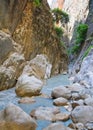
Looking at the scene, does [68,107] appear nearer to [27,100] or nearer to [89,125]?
[27,100]

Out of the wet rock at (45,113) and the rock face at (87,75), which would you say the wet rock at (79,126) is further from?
the rock face at (87,75)

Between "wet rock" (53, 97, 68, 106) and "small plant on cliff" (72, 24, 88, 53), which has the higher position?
"wet rock" (53, 97, 68, 106)

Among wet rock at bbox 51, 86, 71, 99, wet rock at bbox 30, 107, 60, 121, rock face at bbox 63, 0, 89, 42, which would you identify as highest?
wet rock at bbox 30, 107, 60, 121

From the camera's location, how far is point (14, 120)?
17.5 feet

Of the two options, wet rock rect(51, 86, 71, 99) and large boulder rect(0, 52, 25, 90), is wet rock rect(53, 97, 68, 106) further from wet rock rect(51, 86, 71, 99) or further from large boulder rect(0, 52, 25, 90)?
large boulder rect(0, 52, 25, 90)

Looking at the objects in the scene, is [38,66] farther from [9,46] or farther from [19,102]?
[19,102]

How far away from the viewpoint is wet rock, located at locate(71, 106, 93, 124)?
624 cm

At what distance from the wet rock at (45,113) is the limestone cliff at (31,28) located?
861cm

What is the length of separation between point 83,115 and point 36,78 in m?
5.39

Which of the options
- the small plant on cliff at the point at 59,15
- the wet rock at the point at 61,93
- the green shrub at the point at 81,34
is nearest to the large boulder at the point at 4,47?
the wet rock at the point at 61,93

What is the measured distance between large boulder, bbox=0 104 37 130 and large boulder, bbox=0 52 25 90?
545 cm

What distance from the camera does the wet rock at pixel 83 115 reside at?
6.24 metres

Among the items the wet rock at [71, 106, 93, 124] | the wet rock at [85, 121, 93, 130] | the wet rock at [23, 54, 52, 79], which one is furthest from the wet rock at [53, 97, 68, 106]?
the wet rock at [23, 54, 52, 79]

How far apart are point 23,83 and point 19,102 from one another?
149 cm
